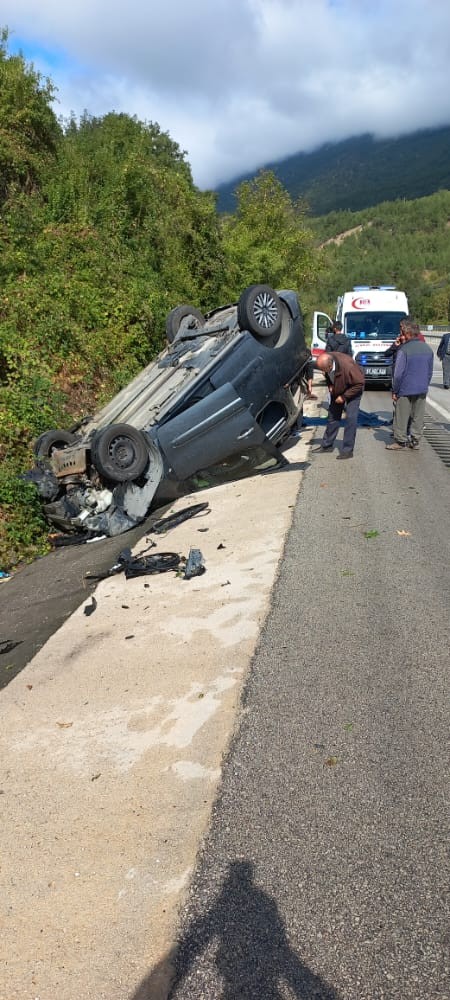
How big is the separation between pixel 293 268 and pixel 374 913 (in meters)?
30.1

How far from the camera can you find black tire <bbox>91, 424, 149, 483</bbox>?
261 inches

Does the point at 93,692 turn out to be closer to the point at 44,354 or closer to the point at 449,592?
the point at 449,592

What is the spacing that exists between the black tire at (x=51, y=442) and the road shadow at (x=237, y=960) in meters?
6.07

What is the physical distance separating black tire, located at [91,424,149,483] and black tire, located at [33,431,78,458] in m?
1.09

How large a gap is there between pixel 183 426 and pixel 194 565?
2.35 meters

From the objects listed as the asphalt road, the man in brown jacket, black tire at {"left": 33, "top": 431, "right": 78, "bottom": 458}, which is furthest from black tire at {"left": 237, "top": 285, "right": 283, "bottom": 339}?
the asphalt road

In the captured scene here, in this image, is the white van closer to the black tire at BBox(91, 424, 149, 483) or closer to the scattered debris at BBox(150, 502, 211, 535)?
the scattered debris at BBox(150, 502, 211, 535)

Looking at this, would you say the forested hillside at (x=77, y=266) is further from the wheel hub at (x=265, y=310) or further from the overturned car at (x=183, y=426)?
the wheel hub at (x=265, y=310)

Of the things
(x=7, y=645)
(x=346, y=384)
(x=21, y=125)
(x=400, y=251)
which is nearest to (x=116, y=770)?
(x=7, y=645)

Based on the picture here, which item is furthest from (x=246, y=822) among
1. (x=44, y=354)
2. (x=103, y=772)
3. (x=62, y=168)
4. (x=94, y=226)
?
(x=62, y=168)

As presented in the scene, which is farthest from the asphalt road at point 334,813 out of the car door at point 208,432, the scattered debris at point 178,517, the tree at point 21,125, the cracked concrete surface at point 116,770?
the tree at point 21,125

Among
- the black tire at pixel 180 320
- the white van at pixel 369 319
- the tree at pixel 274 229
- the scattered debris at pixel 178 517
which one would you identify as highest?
the tree at pixel 274 229

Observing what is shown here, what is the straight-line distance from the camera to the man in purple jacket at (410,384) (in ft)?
29.2

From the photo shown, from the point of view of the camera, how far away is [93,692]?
12.0 ft
